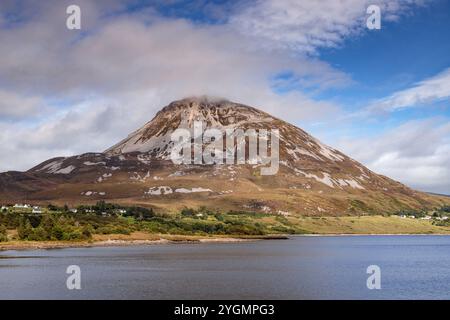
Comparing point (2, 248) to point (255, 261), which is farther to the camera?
point (2, 248)

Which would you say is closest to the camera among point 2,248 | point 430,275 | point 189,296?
point 189,296
